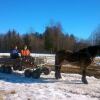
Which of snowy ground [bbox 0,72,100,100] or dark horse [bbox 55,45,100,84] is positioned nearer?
snowy ground [bbox 0,72,100,100]

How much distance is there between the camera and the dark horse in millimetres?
14805

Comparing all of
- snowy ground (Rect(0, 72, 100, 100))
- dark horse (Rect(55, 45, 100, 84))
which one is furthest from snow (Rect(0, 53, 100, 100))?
dark horse (Rect(55, 45, 100, 84))

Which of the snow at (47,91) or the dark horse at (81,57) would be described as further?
the dark horse at (81,57)

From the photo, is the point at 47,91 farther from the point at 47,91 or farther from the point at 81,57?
the point at 81,57

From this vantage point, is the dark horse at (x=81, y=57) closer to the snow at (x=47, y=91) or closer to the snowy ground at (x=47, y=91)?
the snow at (x=47, y=91)

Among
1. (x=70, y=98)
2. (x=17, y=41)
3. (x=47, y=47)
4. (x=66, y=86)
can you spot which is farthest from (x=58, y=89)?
(x=17, y=41)

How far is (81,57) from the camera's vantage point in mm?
15156

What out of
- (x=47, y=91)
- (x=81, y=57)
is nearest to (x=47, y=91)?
(x=47, y=91)

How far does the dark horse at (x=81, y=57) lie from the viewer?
48.6ft

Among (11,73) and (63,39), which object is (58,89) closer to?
(11,73)

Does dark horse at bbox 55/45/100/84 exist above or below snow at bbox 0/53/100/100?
above

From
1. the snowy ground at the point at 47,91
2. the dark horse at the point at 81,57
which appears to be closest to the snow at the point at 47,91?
the snowy ground at the point at 47,91

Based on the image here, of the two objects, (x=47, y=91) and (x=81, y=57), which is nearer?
(x=47, y=91)

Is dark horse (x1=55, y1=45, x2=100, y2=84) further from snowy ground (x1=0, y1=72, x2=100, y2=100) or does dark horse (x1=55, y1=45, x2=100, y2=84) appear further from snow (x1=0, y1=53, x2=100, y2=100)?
snowy ground (x1=0, y1=72, x2=100, y2=100)
